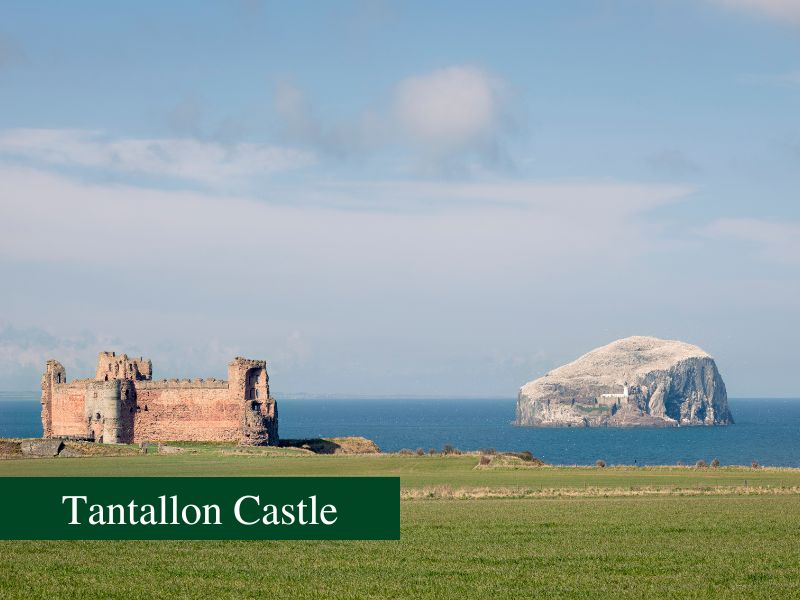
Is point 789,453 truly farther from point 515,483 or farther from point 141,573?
point 141,573

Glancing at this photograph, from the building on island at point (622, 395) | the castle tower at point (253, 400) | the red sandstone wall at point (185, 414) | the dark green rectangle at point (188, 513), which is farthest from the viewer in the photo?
the building on island at point (622, 395)

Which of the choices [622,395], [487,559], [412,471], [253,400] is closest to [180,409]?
[253,400]

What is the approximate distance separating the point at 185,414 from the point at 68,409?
356 inches

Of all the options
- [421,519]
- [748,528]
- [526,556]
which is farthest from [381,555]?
[748,528]

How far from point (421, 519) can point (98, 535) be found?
8.80 m

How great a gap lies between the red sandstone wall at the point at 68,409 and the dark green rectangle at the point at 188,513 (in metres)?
45.7

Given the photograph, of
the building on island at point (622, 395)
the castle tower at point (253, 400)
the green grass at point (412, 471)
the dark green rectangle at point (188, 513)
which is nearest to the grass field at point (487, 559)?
the dark green rectangle at point (188, 513)

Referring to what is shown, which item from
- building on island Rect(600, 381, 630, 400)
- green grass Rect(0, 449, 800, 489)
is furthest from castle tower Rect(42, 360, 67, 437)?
building on island Rect(600, 381, 630, 400)

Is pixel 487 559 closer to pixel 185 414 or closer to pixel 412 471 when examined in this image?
pixel 412 471

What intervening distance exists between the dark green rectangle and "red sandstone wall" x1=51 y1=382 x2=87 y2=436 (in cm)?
4574

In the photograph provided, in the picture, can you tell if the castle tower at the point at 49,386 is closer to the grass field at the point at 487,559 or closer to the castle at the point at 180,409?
the castle at the point at 180,409

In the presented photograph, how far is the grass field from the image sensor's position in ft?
62.4

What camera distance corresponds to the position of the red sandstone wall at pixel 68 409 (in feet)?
241

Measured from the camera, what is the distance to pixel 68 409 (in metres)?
74.6
